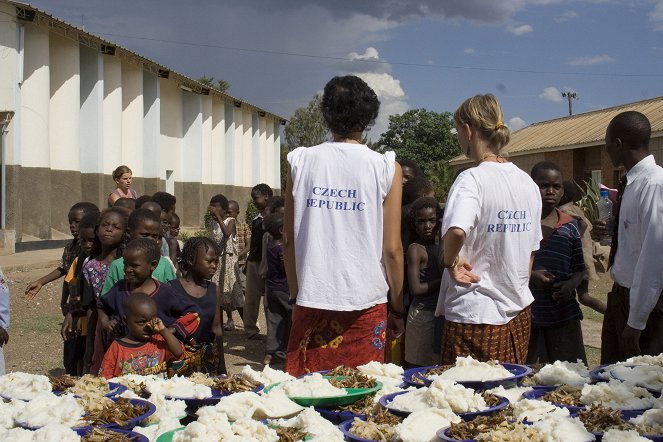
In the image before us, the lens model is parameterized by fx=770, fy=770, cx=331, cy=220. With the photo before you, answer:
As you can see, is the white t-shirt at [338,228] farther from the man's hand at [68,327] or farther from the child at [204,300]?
the man's hand at [68,327]

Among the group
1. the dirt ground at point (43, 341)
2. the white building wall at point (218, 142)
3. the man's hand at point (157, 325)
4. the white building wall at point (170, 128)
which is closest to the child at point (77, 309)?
the dirt ground at point (43, 341)

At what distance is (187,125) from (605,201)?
22610mm

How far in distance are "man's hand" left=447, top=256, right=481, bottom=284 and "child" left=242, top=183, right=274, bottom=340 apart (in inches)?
204

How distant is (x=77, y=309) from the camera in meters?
5.27

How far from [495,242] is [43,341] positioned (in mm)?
6923

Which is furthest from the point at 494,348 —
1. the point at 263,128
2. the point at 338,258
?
the point at 263,128

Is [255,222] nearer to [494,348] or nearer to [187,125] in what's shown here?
[494,348]

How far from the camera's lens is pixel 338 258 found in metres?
3.24

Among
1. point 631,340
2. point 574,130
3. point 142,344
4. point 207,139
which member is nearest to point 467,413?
point 631,340

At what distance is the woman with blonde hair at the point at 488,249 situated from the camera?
341 centimetres

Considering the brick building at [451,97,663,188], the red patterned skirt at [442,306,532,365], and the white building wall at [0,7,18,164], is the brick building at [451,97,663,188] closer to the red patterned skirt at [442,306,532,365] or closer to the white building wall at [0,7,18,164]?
the white building wall at [0,7,18,164]

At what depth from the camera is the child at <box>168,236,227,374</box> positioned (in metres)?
4.50

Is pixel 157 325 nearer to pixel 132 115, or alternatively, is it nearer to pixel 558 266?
pixel 558 266

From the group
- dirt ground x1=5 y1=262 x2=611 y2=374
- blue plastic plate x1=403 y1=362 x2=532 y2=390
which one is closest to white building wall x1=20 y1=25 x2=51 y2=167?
dirt ground x1=5 y1=262 x2=611 y2=374
